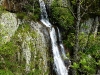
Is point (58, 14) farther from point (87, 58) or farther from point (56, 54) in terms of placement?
point (87, 58)

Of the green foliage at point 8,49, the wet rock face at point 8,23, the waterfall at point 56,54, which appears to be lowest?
the waterfall at point 56,54

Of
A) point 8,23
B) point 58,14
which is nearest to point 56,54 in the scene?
point 58,14

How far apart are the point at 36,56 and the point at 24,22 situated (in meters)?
1.99

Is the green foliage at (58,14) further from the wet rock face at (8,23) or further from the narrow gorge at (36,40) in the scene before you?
the wet rock face at (8,23)

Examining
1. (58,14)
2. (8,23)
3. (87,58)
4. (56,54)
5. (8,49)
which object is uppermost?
(8,23)

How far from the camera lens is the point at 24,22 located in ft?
36.6

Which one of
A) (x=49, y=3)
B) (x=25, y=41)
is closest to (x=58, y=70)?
(x=25, y=41)

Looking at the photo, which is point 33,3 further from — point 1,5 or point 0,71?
point 0,71

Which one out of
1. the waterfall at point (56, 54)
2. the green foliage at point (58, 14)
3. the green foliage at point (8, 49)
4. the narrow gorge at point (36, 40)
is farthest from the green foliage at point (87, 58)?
the green foliage at point (8, 49)

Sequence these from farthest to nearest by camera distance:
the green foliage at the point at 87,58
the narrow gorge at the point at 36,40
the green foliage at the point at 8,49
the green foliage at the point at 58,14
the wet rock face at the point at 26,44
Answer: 1. the green foliage at the point at 58,14
2. the wet rock face at the point at 26,44
3. the narrow gorge at the point at 36,40
4. the green foliage at the point at 8,49
5. the green foliage at the point at 87,58

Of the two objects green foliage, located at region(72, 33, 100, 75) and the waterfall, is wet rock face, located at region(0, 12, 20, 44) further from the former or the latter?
green foliage, located at region(72, 33, 100, 75)

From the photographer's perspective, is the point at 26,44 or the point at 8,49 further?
the point at 26,44

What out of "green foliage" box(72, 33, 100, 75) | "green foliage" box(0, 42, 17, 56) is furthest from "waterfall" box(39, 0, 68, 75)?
"green foliage" box(0, 42, 17, 56)

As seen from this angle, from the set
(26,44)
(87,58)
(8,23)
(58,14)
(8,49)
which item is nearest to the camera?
(87,58)
